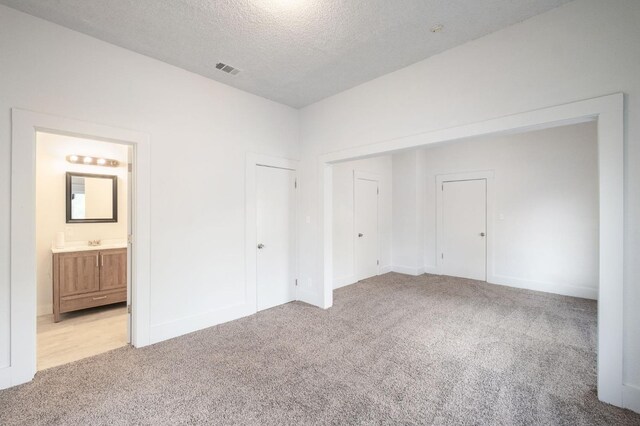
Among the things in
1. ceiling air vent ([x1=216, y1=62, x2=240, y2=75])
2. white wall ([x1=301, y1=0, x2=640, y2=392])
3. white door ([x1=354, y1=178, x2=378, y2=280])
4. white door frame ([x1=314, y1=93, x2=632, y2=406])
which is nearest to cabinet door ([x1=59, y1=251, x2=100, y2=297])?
ceiling air vent ([x1=216, y1=62, x2=240, y2=75])

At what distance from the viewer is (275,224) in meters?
4.18

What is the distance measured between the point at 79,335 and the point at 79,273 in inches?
35.4

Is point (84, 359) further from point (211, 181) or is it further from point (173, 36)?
point (173, 36)

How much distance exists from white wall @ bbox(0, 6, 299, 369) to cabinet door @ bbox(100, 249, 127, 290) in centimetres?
154

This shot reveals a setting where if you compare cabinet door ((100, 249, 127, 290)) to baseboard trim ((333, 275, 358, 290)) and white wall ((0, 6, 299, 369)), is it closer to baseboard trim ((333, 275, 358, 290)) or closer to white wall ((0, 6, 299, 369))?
white wall ((0, 6, 299, 369))

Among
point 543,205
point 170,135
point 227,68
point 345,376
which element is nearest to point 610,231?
point 345,376

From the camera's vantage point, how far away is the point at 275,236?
13.7 ft

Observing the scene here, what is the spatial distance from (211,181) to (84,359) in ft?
6.96

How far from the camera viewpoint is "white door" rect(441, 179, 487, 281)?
5.49 metres

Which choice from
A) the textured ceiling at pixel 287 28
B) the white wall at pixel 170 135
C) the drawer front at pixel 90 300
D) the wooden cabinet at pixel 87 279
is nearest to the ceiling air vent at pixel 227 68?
the textured ceiling at pixel 287 28

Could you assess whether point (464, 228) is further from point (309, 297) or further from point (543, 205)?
point (309, 297)

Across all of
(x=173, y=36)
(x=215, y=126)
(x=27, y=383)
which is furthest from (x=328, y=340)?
(x=173, y=36)

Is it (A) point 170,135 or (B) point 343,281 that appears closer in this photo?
(A) point 170,135

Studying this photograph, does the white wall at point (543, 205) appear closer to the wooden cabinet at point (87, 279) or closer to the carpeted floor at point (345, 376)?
the carpeted floor at point (345, 376)
